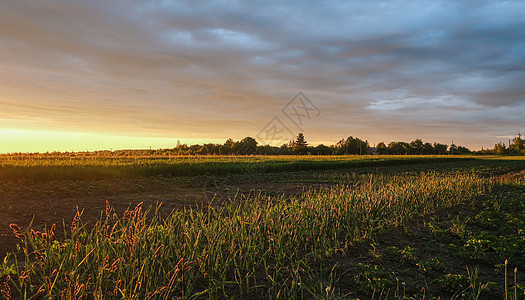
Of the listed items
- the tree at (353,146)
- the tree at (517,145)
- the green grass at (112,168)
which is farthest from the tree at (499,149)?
the green grass at (112,168)

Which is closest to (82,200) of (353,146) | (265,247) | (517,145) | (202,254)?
(265,247)

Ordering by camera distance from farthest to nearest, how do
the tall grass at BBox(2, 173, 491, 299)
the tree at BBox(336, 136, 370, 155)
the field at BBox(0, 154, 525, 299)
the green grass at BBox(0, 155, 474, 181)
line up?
1. the tree at BBox(336, 136, 370, 155)
2. the green grass at BBox(0, 155, 474, 181)
3. the field at BBox(0, 154, 525, 299)
4. the tall grass at BBox(2, 173, 491, 299)

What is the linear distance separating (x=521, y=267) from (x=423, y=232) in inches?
69.2

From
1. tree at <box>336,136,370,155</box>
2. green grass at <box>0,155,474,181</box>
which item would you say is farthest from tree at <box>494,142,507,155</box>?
green grass at <box>0,155,474,181</box>

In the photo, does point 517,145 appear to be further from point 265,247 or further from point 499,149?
point 265,247

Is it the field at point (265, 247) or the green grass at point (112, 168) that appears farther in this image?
the green grass at point (112, 168)

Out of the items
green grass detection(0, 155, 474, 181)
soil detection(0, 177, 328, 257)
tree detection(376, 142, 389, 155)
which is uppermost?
tree detection(376, 142, 389, 155)

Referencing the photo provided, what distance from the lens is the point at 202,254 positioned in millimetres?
3914

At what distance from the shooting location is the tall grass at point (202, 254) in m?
3.28

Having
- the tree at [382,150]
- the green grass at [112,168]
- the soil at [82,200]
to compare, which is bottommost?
the soil at [82,200]

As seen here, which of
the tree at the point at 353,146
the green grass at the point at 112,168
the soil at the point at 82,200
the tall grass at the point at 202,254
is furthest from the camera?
the tree at the point at 353,146

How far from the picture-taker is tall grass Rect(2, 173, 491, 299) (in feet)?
10.8

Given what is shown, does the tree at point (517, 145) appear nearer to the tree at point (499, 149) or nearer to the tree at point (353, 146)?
the tree at point (499, 149)

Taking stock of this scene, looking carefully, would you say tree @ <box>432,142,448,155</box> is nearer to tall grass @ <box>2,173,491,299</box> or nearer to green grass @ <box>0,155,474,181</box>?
green grass @ <box>0,155,474,181</box>
